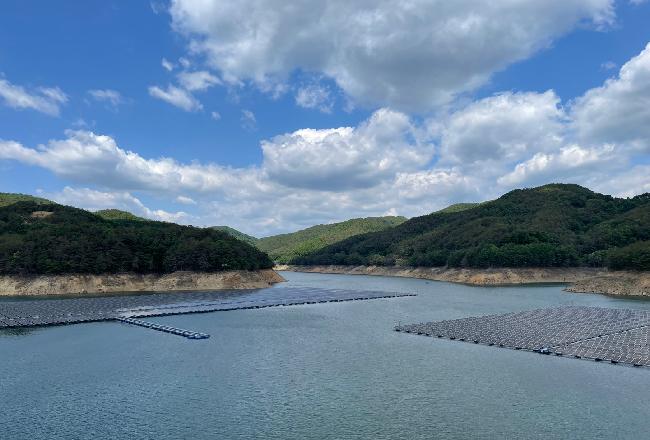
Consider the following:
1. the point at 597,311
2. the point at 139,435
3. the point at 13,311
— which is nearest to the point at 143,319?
the point at 13,311

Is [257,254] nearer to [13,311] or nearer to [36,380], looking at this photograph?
[13,311]

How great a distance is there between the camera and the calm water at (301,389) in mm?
28016

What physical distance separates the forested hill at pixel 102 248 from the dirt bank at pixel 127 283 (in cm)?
189

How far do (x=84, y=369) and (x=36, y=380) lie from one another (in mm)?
4004

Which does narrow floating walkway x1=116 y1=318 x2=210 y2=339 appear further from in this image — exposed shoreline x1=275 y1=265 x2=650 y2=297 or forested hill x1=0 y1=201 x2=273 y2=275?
exposed shoreline x1=275 y1=265 x2=650 y2=297

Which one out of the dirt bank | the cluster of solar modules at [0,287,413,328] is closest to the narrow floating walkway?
the cluster of solar modules at [0,287,413,328]

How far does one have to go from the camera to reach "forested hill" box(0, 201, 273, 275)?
339 ft

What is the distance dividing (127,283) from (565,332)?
94823 mm

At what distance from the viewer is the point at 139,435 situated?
27.1 m

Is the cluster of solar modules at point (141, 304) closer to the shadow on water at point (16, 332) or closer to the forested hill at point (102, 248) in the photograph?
the shadow on water at point (16, 332)

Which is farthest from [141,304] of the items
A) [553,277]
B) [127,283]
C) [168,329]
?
[553,277]

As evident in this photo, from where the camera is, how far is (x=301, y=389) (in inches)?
1406

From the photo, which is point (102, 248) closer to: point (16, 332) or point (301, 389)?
point (16, 332)

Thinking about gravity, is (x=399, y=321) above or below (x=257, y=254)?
below
